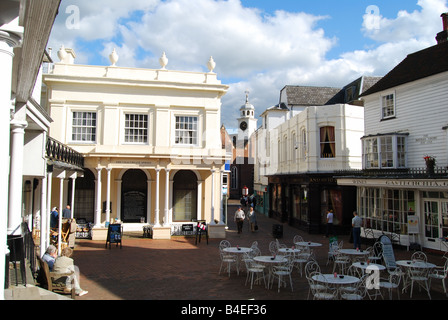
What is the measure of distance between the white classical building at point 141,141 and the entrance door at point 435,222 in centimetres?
1030

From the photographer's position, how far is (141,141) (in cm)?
2125

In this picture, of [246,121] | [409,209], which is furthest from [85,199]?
[246,121]

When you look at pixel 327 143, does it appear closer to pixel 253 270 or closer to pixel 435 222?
pixel 435 222

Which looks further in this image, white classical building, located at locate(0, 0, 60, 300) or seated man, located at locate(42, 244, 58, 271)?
seated man, located at locate(42, 244, 58, 271)

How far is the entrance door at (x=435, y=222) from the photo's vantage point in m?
15.6

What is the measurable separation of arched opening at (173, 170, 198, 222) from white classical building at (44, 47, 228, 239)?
61 millimetres

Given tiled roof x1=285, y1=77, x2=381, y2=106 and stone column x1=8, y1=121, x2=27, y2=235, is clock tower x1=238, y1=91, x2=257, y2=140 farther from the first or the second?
stone column x1=8, y1=121, x2=27, y2=235

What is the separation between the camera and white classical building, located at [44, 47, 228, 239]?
20312 millimetres

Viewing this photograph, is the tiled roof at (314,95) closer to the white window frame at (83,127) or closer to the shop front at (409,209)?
the shop front at (409,209)

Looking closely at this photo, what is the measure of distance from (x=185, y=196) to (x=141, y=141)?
14.1 ft

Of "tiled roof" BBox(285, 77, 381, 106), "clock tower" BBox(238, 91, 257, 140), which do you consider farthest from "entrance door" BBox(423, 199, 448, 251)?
"clock tower" BBox(238, 91, 257, 140)

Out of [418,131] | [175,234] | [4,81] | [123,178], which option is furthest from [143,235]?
[4,81]

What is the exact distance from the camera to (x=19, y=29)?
423 cm
